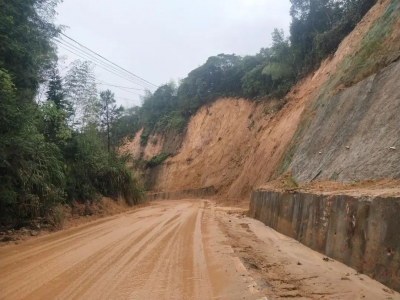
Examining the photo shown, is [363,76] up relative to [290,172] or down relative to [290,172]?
up

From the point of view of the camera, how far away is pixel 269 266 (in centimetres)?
567

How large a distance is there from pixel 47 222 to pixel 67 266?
6369mm

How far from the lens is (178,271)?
17.9 ft

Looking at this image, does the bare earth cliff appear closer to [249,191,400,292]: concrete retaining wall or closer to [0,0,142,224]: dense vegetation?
[249,191,400,292]: concrete retaining wall

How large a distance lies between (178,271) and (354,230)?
110 inches

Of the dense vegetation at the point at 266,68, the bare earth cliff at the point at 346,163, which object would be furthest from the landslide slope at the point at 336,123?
the dense vegetation at the point at 266,68

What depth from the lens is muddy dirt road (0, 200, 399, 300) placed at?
4.37m

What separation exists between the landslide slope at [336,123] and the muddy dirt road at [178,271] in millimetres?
3379

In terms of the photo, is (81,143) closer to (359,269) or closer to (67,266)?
(67,266)

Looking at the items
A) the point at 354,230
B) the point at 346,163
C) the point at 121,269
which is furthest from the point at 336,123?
the point at 121,269

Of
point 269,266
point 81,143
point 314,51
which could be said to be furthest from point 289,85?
point 269,266

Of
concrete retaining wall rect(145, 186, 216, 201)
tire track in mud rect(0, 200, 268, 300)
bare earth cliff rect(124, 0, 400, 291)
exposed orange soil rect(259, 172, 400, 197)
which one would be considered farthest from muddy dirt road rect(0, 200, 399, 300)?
concrete retaining wall rect(145, 186, 216, 201)

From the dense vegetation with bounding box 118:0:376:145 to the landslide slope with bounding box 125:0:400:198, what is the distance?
5.65 ft

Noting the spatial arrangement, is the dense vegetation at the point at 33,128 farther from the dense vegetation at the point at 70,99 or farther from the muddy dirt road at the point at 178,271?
the muddy dirt road at the point at 178,271
